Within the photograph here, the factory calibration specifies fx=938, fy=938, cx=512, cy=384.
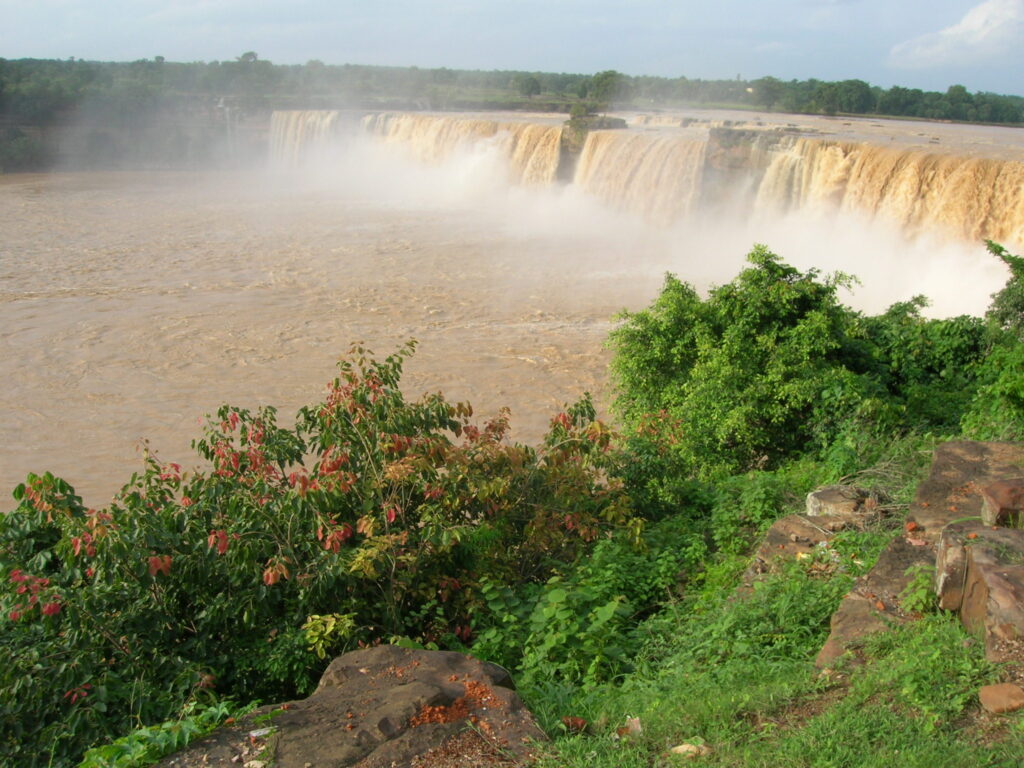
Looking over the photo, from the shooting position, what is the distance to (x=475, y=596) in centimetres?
468

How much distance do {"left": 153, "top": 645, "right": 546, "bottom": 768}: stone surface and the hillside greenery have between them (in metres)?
0.15

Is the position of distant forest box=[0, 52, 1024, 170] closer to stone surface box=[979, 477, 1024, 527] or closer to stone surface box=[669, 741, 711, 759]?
stone surface box=[979, 477, 1024, 527]

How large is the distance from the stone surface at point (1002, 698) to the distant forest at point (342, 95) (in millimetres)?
30754

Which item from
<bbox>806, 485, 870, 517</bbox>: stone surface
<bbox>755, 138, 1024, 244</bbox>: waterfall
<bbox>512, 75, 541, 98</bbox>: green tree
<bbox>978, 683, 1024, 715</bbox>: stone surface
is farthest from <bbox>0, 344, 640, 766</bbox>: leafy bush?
<bbox>512, 75, 541, 98</bbox>: green tree

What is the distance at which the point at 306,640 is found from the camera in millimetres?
4117

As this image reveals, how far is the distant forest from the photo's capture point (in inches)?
1414

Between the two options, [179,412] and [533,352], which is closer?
[179,412]

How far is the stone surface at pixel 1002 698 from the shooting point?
297cm

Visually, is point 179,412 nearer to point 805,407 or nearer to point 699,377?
point 699,377

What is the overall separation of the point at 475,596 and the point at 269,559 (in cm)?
105

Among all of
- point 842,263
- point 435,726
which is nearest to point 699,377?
point 435,726

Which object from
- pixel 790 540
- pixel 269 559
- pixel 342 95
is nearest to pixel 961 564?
pixel 790 540

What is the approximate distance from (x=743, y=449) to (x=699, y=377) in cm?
65

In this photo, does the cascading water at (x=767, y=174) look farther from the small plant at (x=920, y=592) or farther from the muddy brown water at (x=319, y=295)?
the small plant at (x=920, y=592)
